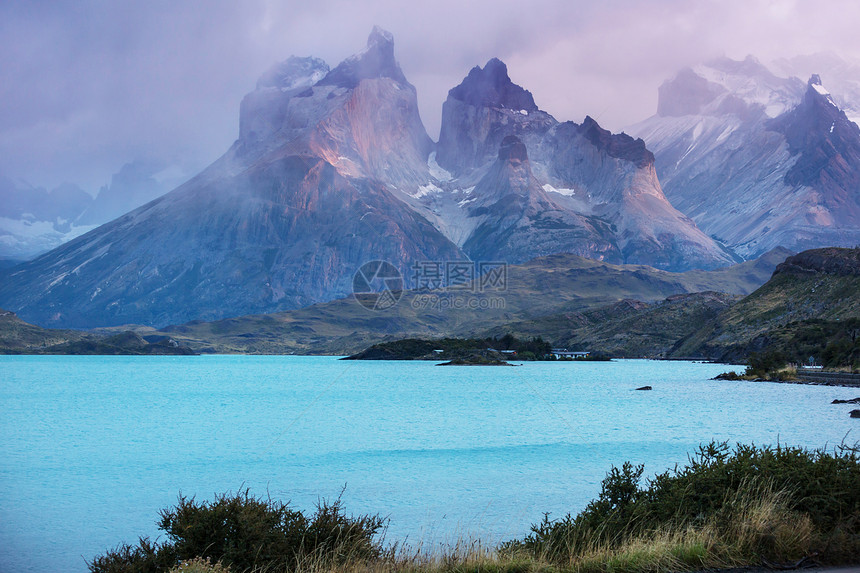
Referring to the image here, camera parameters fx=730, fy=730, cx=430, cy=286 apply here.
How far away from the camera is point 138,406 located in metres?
88.8

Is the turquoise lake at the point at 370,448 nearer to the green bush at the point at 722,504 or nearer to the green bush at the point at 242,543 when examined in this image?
the green bush at the point at 722,504

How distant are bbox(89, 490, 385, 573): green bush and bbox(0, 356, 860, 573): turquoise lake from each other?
550cm

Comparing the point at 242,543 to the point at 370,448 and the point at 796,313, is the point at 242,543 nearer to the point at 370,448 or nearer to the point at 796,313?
the point at 370,448

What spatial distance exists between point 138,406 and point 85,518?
2443 inches

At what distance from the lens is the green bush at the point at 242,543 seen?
15.2 meters

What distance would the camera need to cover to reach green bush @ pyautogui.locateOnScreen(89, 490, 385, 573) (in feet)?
49.8

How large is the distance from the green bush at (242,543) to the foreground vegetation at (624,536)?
24mm

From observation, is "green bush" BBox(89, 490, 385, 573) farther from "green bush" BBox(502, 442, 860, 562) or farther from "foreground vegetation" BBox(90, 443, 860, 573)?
"green bush" BBox(502, 442, 860, 562)

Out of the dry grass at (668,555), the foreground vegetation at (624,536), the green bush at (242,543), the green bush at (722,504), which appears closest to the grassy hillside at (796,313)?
the green bush at (722,504)

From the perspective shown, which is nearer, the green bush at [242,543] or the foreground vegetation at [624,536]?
the foreground vegetation at [624,536]

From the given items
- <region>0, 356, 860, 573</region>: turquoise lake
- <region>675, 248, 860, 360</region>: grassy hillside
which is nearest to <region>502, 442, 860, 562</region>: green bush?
<region>0, 356, 860, 573</region>: turquoise lake

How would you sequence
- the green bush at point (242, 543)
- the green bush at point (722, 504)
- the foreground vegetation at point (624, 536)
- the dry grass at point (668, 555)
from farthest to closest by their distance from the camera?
1. the green bush at point (722, 504)
2. the green bush at point (242, 543)
3. the foreground vegetation at point (624, 536)
4. the dry grass at point (668, 555)

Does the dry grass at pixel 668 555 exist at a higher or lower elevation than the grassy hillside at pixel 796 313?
lower

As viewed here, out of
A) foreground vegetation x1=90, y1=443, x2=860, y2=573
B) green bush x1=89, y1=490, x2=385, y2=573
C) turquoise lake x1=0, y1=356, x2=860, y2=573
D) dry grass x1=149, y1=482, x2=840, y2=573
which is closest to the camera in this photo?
dry grass x1=149, y1=482, x2=840, y2=573
